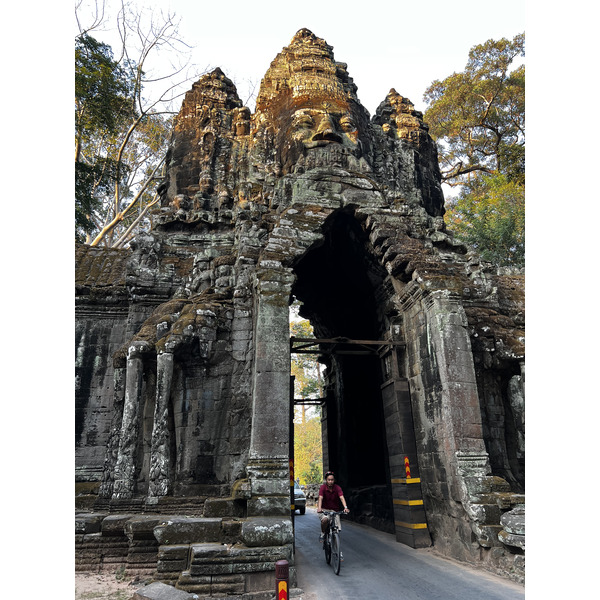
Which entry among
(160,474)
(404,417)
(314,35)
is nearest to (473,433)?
(404,417)

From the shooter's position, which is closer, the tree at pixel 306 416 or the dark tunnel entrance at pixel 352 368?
the dark tunnel entrance at pixel 352 368

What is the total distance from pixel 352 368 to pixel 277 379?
20.5ft

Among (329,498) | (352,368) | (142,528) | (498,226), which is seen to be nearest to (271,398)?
(329,498)

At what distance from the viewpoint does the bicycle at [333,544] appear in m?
A: 6.13

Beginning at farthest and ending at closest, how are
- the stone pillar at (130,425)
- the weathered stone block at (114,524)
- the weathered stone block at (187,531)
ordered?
the stone pillar at (130,425), the weathered stone block at (114,524), the weathered stone block at (187,531)

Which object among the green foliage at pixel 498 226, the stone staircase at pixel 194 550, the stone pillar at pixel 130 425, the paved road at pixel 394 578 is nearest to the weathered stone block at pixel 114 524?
the stone staircase at pixel 194 550

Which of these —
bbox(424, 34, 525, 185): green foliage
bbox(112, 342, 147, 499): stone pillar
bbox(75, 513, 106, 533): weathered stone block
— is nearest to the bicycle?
bbox(112, 342, 147, 499): stone pillar

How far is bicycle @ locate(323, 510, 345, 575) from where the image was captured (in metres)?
6.13

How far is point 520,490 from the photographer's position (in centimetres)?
745

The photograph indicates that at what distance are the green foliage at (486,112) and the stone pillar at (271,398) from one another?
784 inches

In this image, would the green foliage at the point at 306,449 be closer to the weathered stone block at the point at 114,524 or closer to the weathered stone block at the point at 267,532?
the weathered stone block at the point at 114,524

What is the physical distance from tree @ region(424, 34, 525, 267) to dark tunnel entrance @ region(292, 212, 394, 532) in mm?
10218

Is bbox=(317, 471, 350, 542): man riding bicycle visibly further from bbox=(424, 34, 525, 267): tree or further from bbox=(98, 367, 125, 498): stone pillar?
bbox=(424, 34, 525, 267): tree

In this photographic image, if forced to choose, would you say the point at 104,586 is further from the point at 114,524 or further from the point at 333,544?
the point at 333,544
